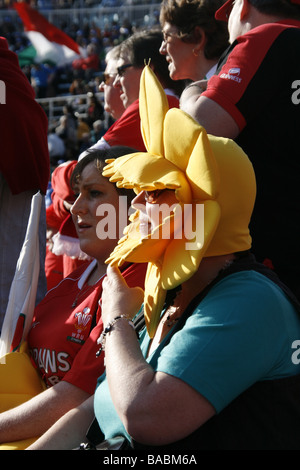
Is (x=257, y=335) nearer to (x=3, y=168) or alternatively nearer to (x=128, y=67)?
(x=3, y=168)

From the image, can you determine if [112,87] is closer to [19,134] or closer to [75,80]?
[19,134]

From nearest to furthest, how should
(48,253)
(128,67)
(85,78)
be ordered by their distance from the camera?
1. (128,67)
2. (48,253)
3. (85,78)

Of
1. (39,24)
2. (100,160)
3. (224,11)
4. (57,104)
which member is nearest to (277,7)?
(224,11)

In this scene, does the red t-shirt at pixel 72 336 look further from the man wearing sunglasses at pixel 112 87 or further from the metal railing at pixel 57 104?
the metal railing at pixel 57 104

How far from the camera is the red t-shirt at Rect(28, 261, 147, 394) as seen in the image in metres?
2.41

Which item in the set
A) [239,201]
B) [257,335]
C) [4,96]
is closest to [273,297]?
[257,335]

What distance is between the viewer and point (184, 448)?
1.73m

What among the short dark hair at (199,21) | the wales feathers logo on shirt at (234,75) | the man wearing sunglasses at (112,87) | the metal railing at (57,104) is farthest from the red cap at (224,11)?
the metal railing at (57,104)

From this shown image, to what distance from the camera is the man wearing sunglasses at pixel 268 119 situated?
232 cm

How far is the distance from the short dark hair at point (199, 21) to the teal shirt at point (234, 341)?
60.7 inches

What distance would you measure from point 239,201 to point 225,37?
4.72ft

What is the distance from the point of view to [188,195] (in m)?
1.88

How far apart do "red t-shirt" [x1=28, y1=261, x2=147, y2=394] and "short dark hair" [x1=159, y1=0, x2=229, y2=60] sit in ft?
3.56

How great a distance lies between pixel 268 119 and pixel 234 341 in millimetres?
932
